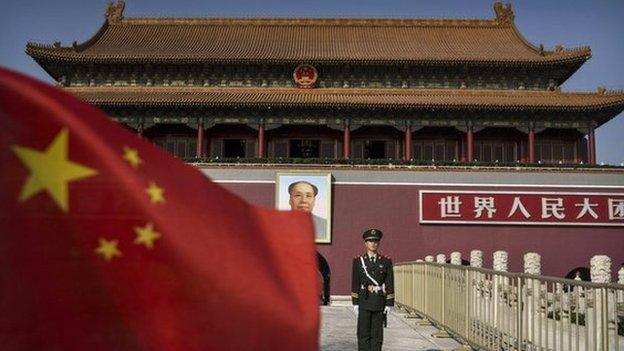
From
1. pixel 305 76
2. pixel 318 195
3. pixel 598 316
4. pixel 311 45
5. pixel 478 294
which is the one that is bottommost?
pixel 478 294

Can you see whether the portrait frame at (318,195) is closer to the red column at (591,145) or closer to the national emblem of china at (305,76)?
the national emblem of china at (305,76)

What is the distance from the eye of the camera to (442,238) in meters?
18.8

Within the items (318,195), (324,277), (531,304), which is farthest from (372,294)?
(324,277)

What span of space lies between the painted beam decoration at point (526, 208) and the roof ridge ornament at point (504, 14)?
9.70 m

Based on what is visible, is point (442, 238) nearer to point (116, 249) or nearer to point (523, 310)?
point (523, 310)

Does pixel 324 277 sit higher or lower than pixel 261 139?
lower

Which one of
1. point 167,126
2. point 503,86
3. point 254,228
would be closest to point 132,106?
point 167,126

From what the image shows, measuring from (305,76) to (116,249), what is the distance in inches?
808

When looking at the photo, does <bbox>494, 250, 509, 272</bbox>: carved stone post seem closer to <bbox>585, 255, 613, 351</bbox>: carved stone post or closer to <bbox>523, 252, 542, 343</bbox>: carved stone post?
<bbox>523, 252, 542, 343</bbox>: carved stone post

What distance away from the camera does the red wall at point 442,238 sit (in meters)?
18.6

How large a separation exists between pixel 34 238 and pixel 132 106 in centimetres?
1955

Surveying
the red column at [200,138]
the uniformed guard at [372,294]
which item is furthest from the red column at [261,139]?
the uniformed guard at [372,294]

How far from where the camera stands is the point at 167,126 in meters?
22.7

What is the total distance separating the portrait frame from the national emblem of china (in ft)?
15.5
